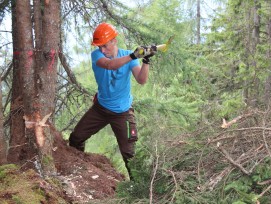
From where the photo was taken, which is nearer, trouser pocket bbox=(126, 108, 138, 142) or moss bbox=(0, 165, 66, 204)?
moss bbox=(0, 165, 66, 204)

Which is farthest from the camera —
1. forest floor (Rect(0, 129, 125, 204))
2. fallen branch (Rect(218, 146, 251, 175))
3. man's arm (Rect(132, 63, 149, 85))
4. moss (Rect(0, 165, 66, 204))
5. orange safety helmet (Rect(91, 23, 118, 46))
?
orange safety helmet (Rect(91, 23, 118, 46))

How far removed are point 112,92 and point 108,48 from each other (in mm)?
548

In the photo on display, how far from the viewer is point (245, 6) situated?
11.5m

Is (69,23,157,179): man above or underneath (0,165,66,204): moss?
above

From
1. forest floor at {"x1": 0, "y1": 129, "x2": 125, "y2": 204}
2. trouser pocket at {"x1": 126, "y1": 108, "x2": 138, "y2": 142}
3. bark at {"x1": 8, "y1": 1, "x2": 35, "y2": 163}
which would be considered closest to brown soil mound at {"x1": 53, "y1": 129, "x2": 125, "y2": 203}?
forest floor at {"x1": 0, "y1": 129, "x2": 125, "y2": 204}

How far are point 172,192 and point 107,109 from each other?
7.08 ft

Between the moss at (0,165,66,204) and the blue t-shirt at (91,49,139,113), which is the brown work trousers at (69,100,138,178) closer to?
the blue t-shirt at (91,49,139,113)

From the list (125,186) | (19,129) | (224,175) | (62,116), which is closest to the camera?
(224,175)

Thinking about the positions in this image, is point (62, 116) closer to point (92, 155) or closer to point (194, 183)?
point (92, 155)

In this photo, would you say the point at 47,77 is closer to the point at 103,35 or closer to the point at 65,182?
the point at 103,35

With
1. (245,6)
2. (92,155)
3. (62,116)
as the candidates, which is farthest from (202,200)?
(245,6)

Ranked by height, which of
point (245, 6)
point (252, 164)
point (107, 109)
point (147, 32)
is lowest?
point (252, 164)

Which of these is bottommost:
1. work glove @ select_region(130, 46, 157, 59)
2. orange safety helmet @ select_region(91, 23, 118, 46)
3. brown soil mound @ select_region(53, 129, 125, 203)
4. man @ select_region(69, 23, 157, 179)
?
brown soil mound @ select_region(53, 129, 125, 203)

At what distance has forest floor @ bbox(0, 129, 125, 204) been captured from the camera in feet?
11.1
